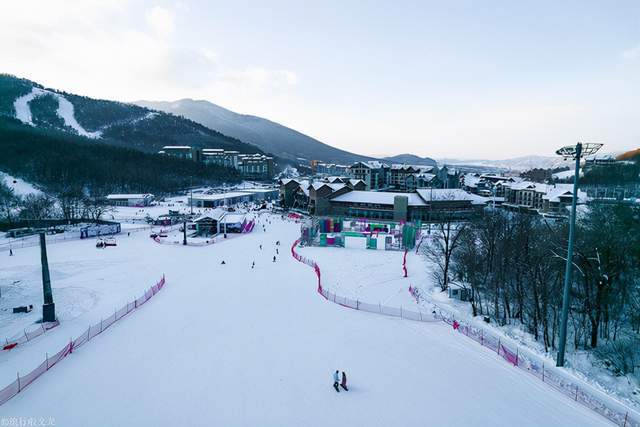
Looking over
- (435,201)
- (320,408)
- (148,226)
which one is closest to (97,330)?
(320,408)

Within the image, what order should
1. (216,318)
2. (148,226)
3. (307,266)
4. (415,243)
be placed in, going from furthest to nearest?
(148,226)
(415,243)
(307,266)
(216,318)

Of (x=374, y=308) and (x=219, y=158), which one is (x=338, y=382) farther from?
(x=219, y=158)

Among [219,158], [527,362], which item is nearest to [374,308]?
[527,362]

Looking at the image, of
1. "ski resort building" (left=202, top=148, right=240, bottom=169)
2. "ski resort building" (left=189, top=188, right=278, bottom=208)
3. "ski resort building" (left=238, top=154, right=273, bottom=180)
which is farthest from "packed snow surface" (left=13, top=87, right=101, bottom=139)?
"ski resort building" (left=189, top=188, right=278, bottom=208)

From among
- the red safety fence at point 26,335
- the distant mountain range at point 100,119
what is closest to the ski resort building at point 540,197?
the red safety fence at point 26,335

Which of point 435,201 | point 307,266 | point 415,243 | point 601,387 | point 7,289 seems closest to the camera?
point 601,387

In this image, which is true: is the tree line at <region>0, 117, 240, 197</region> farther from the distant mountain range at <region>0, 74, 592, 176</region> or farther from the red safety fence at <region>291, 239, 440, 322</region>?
the red safety fence at <region>291, 239, 440, 322</region>

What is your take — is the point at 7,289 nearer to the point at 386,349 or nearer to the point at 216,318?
the point at 216,318

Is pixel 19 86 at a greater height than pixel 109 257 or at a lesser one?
Answer: greater
